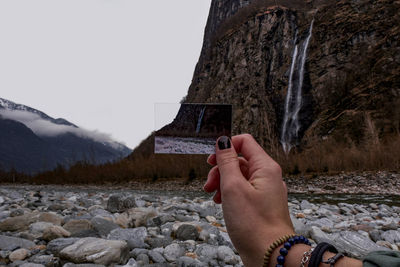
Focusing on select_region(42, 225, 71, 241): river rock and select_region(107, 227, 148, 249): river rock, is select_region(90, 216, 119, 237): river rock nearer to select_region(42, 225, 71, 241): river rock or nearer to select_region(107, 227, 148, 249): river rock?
select_region(107, 227, 148, 249): river rock

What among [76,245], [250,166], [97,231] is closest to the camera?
[250,166]

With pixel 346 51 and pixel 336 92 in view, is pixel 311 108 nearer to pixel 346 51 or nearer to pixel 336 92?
pixel 336 92

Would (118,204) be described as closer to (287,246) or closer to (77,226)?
(77,226)

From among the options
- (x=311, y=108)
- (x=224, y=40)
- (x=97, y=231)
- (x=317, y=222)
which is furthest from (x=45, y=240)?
(x=224, y=40)

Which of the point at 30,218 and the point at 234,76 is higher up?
the point at 234,76

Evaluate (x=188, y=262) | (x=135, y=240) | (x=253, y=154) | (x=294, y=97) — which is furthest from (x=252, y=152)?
(x=294, y=97)

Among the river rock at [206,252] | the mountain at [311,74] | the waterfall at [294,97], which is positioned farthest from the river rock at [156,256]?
the waterfall at [294,97]

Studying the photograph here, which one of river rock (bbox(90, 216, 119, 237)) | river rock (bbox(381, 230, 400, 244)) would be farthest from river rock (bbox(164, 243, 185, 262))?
river rock (bbox(381, 230, 400, 244))
